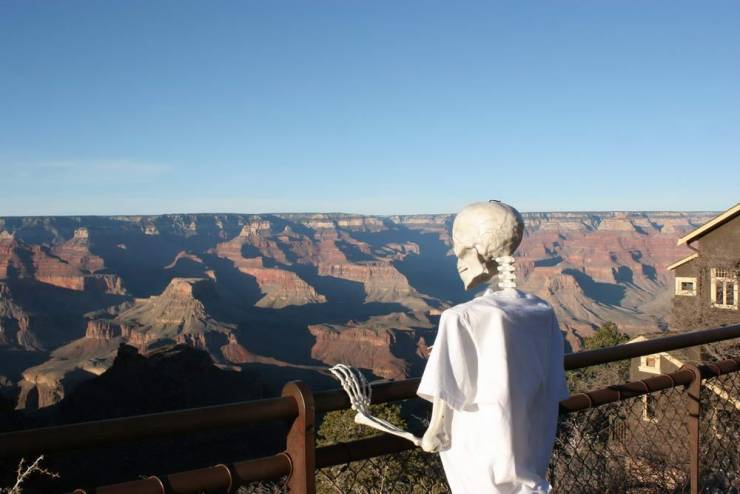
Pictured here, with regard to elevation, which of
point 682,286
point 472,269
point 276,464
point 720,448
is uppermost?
point 472,269

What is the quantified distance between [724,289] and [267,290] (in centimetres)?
10864

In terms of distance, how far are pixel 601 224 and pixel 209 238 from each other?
348 feet

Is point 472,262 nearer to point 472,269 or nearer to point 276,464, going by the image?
point 472,269

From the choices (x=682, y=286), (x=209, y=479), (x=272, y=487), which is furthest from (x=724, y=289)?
(x=209, y=479)

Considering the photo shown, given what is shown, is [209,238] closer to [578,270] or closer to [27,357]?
[578,270]

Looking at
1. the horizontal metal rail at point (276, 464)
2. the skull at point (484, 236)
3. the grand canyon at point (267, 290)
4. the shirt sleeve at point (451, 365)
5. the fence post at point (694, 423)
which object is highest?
the skull at point (484, 236)

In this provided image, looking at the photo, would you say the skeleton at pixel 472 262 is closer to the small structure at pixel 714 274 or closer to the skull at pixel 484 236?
the skull at pixel 484 236

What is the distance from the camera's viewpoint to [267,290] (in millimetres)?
121812

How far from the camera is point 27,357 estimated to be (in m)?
69.6

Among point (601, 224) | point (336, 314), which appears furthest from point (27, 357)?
point (601, 224)

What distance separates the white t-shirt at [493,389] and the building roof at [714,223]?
16328 mm

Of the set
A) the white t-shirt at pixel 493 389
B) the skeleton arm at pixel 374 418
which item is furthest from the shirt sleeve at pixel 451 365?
the skeleton arm at pixel 374 418

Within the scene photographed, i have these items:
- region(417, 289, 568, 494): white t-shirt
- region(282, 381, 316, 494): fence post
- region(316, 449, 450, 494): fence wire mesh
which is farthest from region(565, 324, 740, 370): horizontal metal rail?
region(282, 381, 316, 494): fence post

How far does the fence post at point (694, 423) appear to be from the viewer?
3.21 meters
